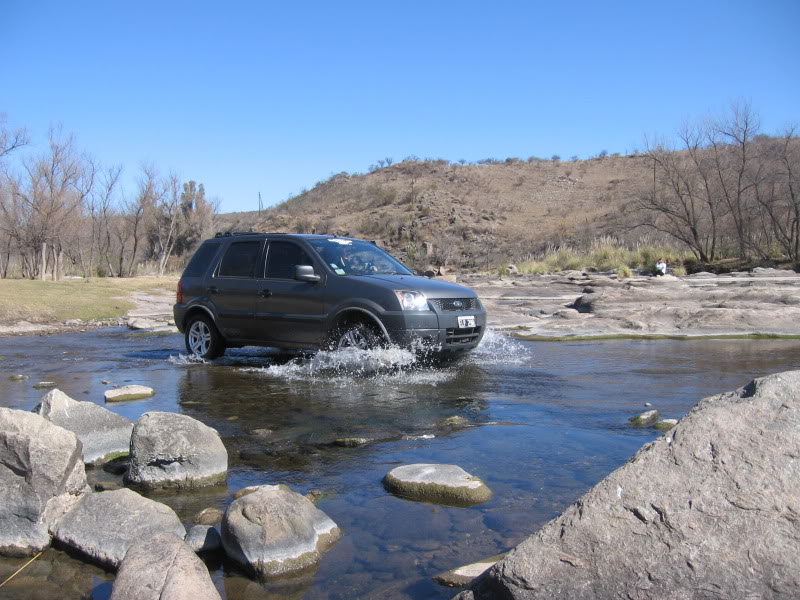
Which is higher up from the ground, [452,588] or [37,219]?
[37,219]

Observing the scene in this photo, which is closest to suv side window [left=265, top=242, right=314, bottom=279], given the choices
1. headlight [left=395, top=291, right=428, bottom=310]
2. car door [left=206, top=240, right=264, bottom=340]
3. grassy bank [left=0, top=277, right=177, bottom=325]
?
car door [left=206, top=240, right=264, bottom=340]

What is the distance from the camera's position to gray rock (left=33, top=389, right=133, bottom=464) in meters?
5.47

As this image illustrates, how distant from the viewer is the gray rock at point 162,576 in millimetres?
3020

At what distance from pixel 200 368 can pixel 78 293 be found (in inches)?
659

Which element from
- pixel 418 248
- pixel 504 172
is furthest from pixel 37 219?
pixel 504 172

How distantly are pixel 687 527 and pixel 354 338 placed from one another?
21.7ft

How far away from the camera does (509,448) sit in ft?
18.3

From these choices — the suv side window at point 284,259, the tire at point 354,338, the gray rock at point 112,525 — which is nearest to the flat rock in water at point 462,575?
the gray rock at point 112,525

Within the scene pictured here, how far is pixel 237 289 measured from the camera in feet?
33.8

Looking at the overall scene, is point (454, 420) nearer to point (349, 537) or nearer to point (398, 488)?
point (398, 488)

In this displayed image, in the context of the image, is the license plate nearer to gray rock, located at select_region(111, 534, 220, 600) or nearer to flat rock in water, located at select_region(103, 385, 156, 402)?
flat rock in water, located at select_region(103, 385, 156, 402)

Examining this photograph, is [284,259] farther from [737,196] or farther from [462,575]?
[737,196]

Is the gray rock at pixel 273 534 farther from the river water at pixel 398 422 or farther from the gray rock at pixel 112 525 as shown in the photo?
the gray rock at pixel 112 525

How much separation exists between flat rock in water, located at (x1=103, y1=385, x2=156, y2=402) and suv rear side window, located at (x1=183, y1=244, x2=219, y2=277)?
3.16 meters
